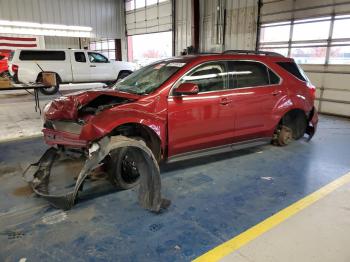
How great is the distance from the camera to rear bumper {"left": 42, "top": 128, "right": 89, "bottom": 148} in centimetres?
323

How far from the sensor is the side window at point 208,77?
3713 mm

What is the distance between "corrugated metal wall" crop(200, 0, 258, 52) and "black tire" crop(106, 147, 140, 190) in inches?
347

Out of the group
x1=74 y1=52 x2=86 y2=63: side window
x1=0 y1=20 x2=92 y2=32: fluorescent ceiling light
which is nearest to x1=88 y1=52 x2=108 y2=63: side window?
x1=74 y1=52 x2=86 y2=63: side window

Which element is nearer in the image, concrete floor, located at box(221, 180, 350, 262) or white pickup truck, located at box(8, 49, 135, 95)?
concrete floor, located at box(221, 180, 350, 262)

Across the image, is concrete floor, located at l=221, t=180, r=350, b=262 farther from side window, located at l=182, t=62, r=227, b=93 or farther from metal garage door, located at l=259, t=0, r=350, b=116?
metal garage door, located at l=259, t=0, r=350, b=116

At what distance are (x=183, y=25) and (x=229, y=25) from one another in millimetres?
2961

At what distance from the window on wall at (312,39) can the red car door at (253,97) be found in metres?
5.03

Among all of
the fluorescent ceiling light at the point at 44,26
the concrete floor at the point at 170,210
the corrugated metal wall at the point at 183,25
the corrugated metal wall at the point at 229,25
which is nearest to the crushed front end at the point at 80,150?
the concrete floor at the point at 170,210

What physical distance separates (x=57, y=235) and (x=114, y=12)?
18032 mm

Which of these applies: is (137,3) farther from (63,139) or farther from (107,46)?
(63,139)

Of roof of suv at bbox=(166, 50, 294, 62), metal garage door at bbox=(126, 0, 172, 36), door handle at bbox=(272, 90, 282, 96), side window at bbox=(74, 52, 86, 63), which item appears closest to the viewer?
roof of suv at bbox=(166, 50, 294, 62)

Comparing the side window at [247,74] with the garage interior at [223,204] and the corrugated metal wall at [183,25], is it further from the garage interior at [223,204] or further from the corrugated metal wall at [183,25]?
the corrugated metal wall at [183,25]

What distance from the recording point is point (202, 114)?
3701mm

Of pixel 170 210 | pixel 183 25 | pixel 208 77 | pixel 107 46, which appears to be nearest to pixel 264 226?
pixel 170 210
